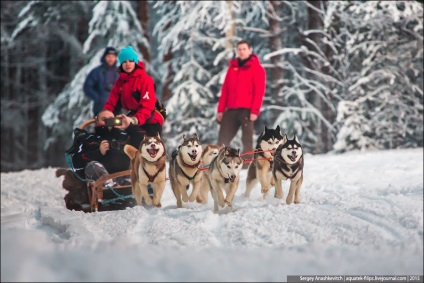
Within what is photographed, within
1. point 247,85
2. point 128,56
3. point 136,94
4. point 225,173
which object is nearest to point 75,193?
point 136,94

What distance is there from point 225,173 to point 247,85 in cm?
345

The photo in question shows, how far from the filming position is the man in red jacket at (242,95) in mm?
7793

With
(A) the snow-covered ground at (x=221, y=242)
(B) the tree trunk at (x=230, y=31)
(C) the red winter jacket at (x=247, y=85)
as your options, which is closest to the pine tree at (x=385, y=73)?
(B) the tree trunk at (x=230, y=31)

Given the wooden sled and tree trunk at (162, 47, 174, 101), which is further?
tree trunk at (162, 47, 174, 101)

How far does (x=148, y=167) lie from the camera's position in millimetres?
4805

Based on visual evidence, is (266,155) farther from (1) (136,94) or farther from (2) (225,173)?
(1) (136,94)

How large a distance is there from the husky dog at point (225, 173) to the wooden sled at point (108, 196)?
982 mm

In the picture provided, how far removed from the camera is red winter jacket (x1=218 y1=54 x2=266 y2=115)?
7.79 metres

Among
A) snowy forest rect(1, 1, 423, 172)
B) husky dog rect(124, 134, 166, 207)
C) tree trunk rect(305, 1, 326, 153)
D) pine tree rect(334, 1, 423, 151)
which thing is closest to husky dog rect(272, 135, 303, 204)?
husky dog rect(124, 134, 166, 207)

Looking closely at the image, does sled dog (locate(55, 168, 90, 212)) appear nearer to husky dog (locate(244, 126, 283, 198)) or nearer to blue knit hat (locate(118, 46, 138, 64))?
blue knit hat (locate(118, 46, 138, 64))

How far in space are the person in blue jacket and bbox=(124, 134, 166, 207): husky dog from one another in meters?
4.64

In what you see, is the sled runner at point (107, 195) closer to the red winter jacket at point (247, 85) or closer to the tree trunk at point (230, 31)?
the red winter jacket at point (247, 85)

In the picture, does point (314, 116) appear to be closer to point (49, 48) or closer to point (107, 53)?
point (107, 53)

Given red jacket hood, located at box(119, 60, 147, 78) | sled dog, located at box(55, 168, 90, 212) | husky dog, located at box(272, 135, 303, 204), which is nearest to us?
husky dog, located at box(272, 135, 303, 204)
